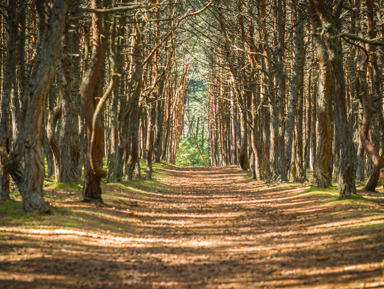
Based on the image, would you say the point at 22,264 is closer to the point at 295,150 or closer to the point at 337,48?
the point at 337,48

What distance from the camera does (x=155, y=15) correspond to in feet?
84.2

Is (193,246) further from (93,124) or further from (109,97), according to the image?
(109,97)

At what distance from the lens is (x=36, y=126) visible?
379 inches

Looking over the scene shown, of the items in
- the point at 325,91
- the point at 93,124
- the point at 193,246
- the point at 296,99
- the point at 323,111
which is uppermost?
the point at 296,99

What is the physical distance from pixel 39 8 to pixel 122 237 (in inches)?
358

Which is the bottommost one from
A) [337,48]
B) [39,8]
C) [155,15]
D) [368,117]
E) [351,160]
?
[351,160]

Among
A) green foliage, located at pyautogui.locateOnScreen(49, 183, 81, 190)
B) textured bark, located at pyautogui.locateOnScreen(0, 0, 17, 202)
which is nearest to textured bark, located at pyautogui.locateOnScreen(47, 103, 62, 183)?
green foliage, located at pyautogui.locateOnScreen(49, 183, 81, 190)

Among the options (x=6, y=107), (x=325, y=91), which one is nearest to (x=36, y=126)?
(x=6, y=107)

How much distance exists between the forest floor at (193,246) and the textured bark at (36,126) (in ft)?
1.75

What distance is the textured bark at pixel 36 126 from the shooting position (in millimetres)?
9523

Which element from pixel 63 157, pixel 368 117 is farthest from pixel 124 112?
pixel 368 117

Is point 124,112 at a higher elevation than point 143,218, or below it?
higher

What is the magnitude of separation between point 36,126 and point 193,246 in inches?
160

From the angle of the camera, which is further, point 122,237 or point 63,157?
point 63,157
